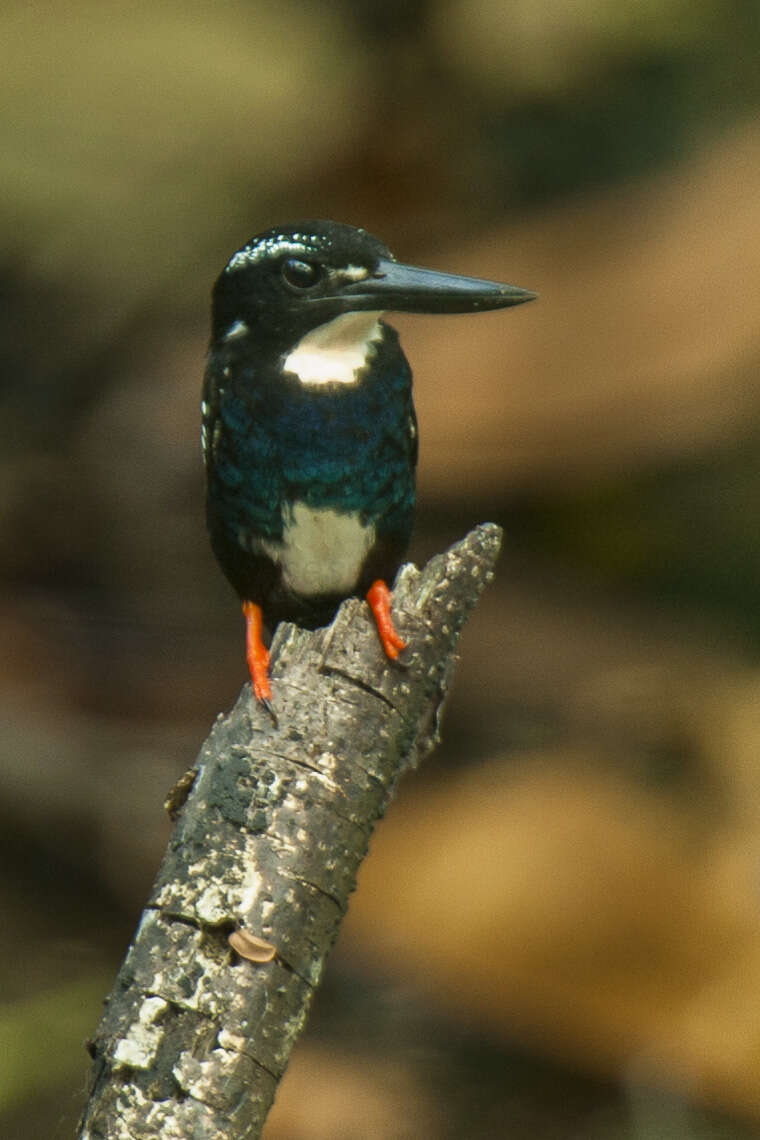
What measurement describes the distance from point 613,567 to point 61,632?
8.09ft

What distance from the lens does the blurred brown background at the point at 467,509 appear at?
6.15m

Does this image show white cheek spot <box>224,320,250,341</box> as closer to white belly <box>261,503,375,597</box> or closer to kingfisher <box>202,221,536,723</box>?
kingfisher <box>202,221,536,723</box>

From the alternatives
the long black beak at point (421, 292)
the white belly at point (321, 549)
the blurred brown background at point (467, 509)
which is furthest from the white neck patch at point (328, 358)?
the blurred brown background at point (467, 509)

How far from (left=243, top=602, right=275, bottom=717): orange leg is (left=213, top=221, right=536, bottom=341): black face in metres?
0.61

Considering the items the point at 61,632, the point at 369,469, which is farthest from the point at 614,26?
the point at 369,469

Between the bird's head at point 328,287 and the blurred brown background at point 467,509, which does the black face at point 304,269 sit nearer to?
the bird's head at point 328,287

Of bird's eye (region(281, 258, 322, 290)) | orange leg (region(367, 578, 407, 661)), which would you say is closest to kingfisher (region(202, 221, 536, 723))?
bird's eye (region(281, 258, 322, 290))

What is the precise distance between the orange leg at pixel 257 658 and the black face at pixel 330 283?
2.00 ft

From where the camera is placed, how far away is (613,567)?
264 inches

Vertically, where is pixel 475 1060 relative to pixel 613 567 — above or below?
below

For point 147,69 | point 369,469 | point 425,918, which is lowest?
point 369,469

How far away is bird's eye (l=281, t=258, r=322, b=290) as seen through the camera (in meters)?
3.07

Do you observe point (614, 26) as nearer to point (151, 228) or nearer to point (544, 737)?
point (151, 228)

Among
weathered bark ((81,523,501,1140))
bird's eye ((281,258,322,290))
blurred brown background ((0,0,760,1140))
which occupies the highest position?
blurred brown background ((0,0,760,1140))
